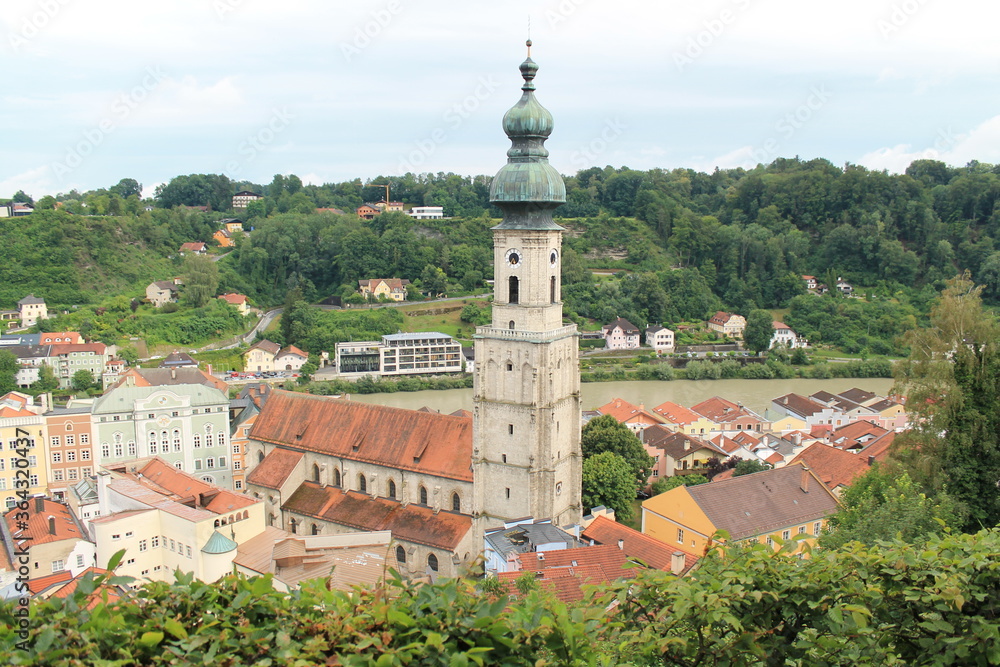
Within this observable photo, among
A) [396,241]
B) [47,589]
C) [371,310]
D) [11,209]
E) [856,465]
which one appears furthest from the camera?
[11,209]

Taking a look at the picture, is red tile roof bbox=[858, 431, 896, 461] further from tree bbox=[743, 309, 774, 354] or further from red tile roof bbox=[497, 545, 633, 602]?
tree bbox=[743, 309, 774, 354]

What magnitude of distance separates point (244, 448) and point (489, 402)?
1217cm

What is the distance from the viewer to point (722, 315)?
70938 millimetres

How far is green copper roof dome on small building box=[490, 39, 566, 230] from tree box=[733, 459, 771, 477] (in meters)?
14.1

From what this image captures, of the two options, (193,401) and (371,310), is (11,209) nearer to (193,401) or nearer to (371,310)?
(371,310)

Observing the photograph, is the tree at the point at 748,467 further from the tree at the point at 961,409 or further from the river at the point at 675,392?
the river at the point at 675,392

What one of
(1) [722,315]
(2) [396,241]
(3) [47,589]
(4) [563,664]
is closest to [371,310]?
(2) [396,241]

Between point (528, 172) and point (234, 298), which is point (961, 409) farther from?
point (234, 298)

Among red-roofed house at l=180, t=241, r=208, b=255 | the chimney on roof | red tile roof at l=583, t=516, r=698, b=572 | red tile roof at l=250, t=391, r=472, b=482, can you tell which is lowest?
red tile roof at l=583, t=516, r=698, b=572

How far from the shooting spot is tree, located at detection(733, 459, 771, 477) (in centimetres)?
3092

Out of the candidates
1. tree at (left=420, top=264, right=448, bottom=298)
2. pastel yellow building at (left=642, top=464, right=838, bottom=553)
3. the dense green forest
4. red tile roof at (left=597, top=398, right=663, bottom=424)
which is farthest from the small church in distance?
tree at (left=420, top=264, right=448, bottom=298)

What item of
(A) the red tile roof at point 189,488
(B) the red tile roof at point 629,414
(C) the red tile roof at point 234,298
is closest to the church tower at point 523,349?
(A) the red tile roof at point 189,488

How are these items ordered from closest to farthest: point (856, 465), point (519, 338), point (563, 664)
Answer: point (563, 664) < point (519, 338) < point (856, 465)

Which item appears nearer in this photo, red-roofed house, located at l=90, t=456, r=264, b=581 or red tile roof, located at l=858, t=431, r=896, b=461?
red-roofed house, located at l=90, t=456, r=264, b=581
